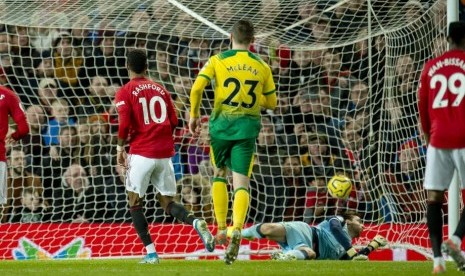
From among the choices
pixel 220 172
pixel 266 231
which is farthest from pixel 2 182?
pixel 266 231

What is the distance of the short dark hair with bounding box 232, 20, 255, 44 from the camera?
33.8ft

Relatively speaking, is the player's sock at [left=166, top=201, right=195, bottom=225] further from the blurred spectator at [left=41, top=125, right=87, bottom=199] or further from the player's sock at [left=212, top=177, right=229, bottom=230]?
the blurred spectator at [left=41, top=125, right=87, bottom=199]

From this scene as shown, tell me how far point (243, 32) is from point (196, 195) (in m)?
5.08

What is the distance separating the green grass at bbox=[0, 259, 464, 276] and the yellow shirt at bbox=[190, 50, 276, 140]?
115 centimetres

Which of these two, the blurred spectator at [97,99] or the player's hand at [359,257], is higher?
the blurred spectator at [97,99]

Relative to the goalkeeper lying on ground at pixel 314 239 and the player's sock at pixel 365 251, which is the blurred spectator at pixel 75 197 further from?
the player's sock at pixel 365 251

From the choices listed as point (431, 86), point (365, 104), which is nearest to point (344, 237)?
point (365, 104)

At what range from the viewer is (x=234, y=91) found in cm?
1031

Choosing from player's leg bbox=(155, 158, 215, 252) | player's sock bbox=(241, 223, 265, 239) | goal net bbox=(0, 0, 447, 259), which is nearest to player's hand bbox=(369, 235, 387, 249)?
goal net bbox=(0, 0, 447, 259)

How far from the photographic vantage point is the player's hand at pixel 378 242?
42.9ft

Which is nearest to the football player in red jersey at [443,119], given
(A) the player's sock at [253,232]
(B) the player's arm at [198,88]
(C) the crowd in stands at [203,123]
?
(B) the player's arm at [198,88]

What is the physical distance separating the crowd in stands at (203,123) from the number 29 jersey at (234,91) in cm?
417

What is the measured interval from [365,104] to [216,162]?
4682 mm

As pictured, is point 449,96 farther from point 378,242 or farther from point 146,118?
point 378,242
